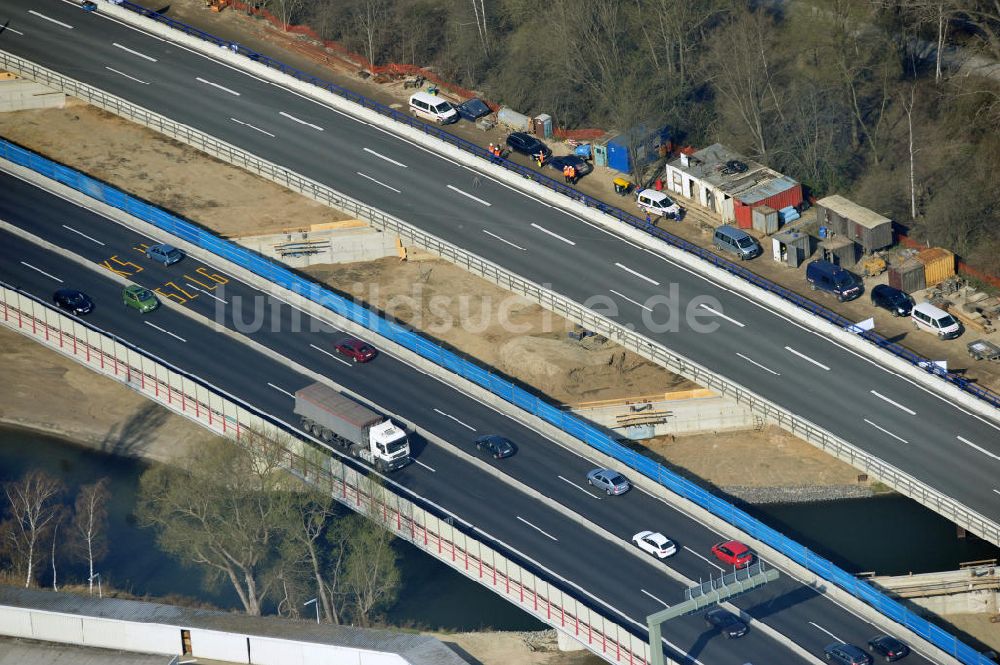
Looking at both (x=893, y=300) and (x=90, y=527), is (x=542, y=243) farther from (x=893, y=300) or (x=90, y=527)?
(x=90, y=527)

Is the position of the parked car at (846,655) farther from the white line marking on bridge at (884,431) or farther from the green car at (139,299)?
the green car at (139,299)

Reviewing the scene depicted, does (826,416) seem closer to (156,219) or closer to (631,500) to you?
(631,500)

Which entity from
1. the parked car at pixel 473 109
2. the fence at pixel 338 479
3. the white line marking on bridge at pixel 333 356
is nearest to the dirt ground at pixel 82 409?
the fence at pixel 338 479

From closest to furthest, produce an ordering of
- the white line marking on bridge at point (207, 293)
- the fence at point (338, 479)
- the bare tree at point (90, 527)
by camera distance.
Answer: the fence at point (338, 479) < the bare tree at point (90, 527) < the white line marking on bridge at point (207, 293)

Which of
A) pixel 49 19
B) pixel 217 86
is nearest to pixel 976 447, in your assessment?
pixel 217 86

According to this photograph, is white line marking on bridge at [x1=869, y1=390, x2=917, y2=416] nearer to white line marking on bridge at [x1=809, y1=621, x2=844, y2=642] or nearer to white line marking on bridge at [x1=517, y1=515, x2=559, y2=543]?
white line marking on bridge at [x1=809, y1=621, x2=844, y2=642]
